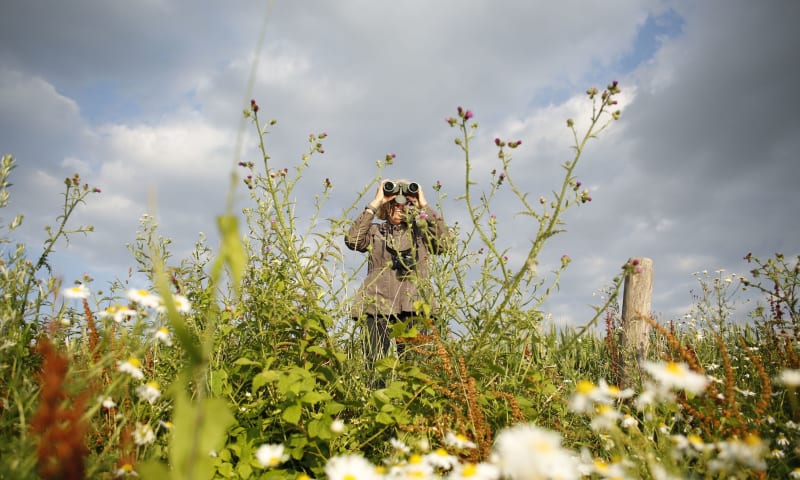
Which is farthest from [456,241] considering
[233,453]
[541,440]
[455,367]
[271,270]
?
[541,440]

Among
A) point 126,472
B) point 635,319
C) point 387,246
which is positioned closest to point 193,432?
point 126,472

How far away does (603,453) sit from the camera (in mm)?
2348

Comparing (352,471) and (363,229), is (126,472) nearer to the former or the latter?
(352,471)

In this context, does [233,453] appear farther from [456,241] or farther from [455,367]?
[456,241]

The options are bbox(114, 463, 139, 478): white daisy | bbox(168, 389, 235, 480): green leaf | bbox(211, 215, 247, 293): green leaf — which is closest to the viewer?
bbox(211, 215, 247, 293): green leaf

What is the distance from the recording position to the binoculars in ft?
13.5

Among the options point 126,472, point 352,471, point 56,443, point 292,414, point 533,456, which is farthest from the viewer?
point 292,414

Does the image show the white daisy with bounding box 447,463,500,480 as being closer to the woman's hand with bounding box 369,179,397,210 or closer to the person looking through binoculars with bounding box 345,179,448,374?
the person looking through binoculars with bounding box 345,179,448,374

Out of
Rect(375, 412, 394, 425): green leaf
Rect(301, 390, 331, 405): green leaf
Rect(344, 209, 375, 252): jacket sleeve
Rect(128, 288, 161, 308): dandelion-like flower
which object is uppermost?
Rect(344, 209, 375, 252): jacket sleeve

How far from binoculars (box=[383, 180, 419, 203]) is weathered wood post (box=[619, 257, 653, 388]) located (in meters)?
1.93

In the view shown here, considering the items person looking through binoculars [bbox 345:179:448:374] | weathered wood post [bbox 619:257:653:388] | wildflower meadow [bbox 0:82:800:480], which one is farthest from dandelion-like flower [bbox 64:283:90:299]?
weathered wood post [bbox 619:257:653:388]

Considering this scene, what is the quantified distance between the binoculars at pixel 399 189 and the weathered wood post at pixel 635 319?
76.0 inches

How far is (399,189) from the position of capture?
4.41m

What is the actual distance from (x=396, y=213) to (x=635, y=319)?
→ 224cm
